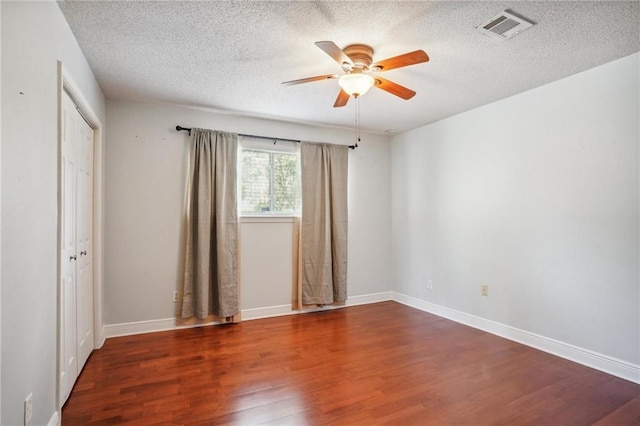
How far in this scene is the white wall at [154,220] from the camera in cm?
350

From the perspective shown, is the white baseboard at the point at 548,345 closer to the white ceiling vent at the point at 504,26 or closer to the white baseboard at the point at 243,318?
the white baseboard at the point at 243,318

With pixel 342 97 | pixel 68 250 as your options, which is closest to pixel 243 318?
pixel 68 250

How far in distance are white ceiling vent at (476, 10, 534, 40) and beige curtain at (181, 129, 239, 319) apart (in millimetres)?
2788

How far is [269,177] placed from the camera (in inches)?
169

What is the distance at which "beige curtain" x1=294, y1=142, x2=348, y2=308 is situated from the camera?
171 inches

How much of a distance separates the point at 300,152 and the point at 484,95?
220 cm

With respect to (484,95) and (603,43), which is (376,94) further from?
(603,43)

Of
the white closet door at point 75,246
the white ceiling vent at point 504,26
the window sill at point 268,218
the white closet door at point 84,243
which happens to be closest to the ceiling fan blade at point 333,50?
the white ceiling vent at point 504,26

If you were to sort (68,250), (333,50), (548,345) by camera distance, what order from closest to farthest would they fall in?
1. (333,50)
2. (68,250)
3. (548,345)

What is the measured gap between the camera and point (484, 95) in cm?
338

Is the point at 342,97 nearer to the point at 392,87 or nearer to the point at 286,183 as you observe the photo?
the point at 392,87

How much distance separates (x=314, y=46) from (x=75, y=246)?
2326 millimetres

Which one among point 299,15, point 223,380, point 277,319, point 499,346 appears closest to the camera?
point 299,15

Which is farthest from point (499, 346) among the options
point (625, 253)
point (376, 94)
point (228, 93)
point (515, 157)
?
point (228, 93)
